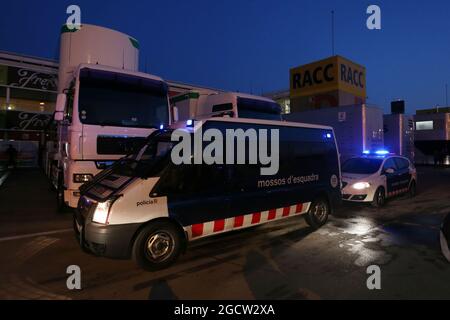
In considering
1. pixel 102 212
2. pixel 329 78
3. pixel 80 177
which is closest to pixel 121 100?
pixel 80 177

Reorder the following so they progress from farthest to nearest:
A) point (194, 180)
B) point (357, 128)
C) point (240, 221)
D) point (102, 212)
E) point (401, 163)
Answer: point (357, 128) < point (401, 163) < point (240, 221) < point (194, 180) < point (102, 212)

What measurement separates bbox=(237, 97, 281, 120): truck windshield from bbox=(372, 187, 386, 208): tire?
142 inches

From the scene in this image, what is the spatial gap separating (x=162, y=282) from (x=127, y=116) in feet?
13.6

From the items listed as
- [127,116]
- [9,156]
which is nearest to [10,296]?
[127,116]

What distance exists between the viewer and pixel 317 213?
22.9 feet

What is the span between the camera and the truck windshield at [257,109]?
364 inches

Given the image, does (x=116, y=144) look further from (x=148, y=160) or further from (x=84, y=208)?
(x=84, y=208)

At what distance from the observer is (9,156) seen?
20016 mm

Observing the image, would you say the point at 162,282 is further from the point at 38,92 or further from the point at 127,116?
the point at 38,92

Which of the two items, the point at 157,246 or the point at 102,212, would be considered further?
the point at 157,246

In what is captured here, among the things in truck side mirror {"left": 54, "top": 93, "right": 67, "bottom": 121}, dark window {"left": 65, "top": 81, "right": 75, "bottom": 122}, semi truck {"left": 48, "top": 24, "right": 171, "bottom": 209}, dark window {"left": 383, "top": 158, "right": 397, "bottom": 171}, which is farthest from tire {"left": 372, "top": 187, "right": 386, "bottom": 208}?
truck side mirror {"left": 54, "top": 93, "right": 67, "bottom": 121}

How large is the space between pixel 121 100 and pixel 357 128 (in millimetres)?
8463

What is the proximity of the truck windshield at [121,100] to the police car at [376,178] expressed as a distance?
18.2ft

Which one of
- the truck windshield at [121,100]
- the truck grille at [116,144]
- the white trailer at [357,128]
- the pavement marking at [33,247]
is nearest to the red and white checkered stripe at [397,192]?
the white trailer at [357,128]
